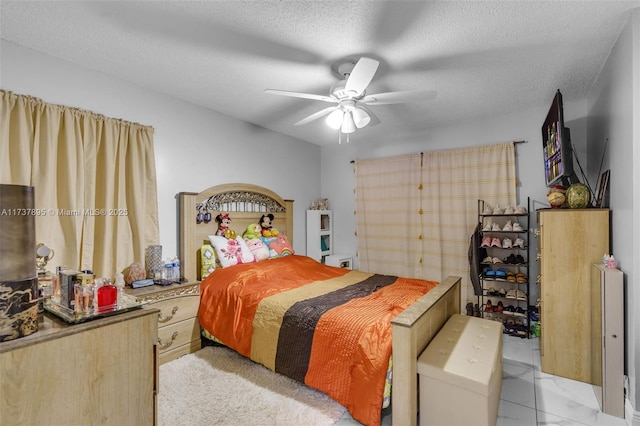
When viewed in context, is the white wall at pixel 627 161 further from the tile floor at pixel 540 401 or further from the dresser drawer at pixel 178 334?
the dresser drawer at pixel 178 334

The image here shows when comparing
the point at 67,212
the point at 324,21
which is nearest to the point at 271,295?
the point at 67,212

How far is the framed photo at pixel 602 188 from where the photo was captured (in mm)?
2484

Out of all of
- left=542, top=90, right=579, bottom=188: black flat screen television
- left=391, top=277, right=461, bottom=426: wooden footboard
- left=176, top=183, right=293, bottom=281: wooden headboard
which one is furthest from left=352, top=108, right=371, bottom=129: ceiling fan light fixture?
left=176, top=183, right=293, bottom=281: wooden headboard

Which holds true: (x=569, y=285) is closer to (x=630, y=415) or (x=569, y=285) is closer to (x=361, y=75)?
(x=630, y=415)

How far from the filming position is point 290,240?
4555 millimetres

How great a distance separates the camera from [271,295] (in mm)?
2586

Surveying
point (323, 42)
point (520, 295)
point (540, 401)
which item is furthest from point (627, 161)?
point (323, 42)

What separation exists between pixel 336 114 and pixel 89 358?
2.30m

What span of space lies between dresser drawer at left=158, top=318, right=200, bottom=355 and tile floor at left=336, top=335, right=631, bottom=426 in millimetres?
1630

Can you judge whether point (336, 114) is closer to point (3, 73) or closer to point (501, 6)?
point (501, 6)

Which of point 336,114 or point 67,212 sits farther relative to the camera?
point 336,114

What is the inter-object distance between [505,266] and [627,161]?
2012mm

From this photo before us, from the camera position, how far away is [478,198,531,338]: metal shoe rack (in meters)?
3.45

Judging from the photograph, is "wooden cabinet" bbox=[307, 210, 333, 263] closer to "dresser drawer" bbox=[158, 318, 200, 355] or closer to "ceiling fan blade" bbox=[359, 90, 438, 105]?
"dresser drawer" bbox=[158, 318, 200, 355]
